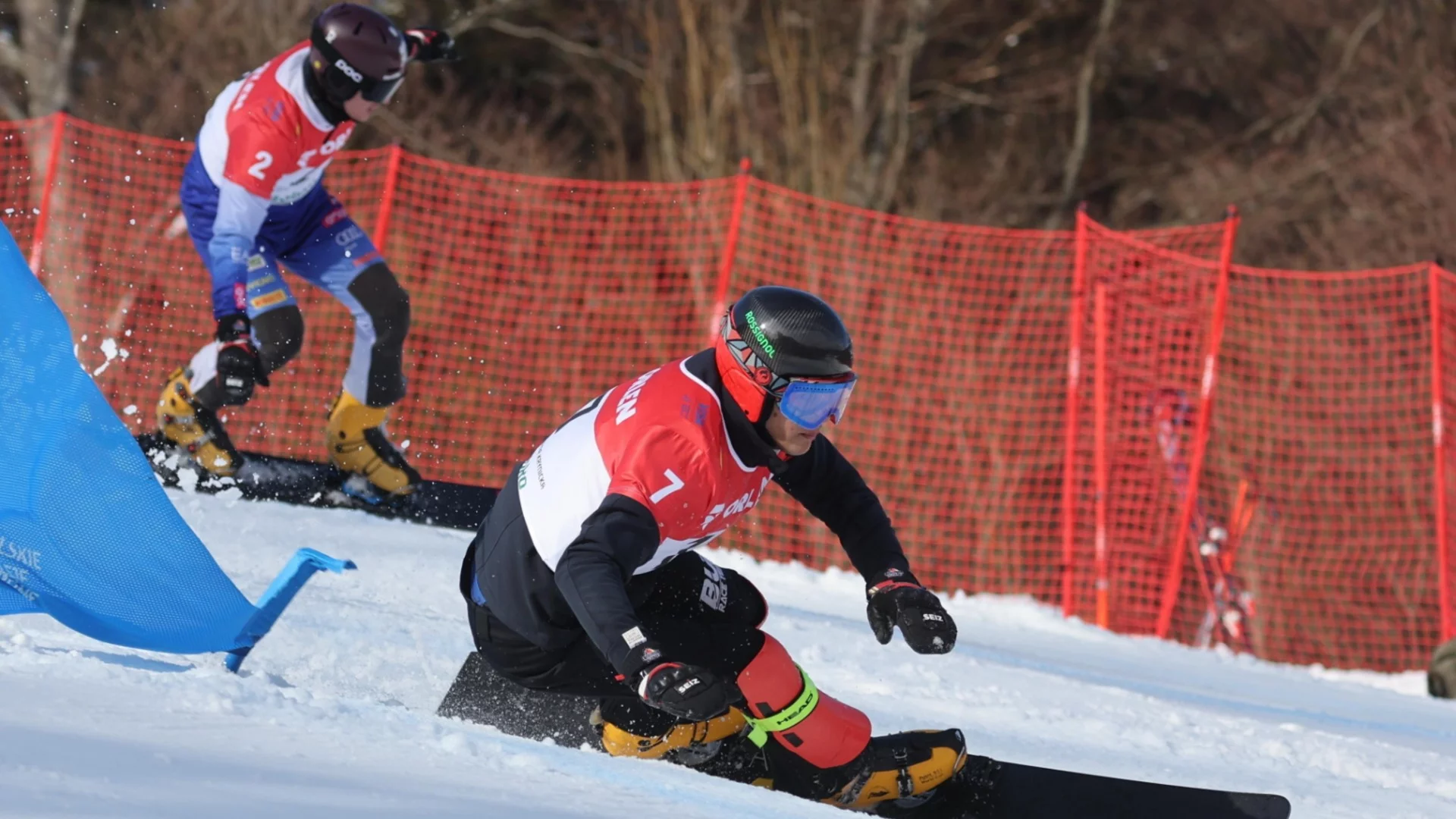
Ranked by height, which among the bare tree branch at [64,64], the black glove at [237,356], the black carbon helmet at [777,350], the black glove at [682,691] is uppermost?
the bare tree branch at [64,64]

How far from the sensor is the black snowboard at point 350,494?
730cm

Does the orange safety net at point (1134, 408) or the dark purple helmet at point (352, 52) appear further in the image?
the orange safety net at point (1134, 408)

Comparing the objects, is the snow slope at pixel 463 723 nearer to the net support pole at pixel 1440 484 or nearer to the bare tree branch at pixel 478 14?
the net support pole at pixel 1440 484

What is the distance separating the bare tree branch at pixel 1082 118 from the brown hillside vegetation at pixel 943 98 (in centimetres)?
4

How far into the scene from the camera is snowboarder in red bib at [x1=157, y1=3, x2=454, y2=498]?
6.51 meters

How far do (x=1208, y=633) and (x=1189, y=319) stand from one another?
2.82 meters

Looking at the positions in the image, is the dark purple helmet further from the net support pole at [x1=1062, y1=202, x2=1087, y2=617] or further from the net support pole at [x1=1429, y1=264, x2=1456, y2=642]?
the net support pole at [x1=1429, y1=264, x2=1456, y2=642]

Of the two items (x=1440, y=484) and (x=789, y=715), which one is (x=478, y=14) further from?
(x=789, y=715)

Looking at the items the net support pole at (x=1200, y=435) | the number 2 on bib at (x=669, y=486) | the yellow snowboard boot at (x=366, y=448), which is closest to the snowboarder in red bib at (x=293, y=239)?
the yellow snowboard boot at (x=366, y=448)

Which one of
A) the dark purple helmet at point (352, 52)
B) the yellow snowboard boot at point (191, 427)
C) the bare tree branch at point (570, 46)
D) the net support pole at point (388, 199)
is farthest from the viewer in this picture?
the bare tree branch at point (570, 46)

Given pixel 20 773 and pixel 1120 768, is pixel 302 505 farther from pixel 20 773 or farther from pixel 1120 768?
pixel 20 773

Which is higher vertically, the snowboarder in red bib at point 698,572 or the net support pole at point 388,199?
the net support pole at point 388,199

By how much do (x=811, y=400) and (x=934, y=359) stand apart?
25.3 ft

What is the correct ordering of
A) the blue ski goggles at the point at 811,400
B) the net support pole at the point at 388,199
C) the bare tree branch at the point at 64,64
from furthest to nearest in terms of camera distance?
the bare tree branch at the point at 64,64, the net support pole at the point at 388,199, the blue ski goggles at the point at 811,400
